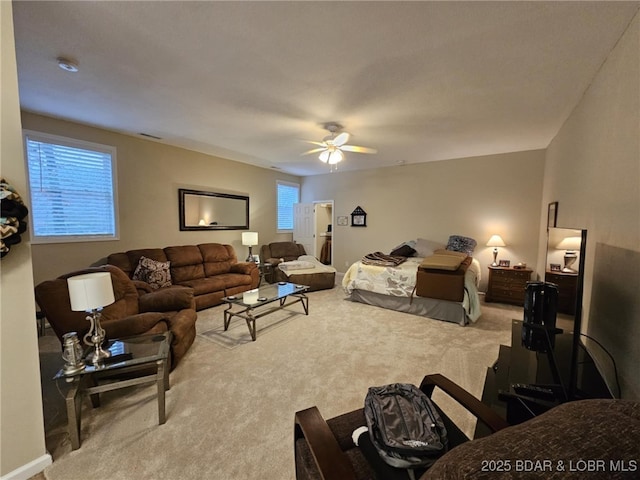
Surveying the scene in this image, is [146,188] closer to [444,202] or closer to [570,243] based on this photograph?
[570,243]

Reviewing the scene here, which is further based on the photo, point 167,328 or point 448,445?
point 167,328

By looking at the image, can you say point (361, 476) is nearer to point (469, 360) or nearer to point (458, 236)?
point (469, 360)

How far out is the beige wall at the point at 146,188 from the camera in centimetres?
345

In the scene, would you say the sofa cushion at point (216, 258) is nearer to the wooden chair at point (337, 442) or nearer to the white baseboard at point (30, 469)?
the white baseboard at point (30, 469)

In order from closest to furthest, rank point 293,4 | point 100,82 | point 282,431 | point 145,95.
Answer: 1. point 293,4
2. point 282,431
3. point 100,82
4. point 145,95

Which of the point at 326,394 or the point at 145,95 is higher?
the point at 145,95

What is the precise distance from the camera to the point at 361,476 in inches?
40.2

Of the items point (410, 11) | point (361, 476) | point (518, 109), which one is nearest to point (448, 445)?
point (361, 476)

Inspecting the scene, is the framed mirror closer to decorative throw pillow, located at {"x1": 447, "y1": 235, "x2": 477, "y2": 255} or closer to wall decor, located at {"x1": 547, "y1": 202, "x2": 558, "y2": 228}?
decorative throw pillow, located at {"x1": 447, "y1": 235, "x2": 477, "y2": 255}

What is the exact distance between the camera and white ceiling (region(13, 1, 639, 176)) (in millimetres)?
1596

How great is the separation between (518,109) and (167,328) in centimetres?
421

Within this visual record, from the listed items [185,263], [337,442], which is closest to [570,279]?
[337,442]

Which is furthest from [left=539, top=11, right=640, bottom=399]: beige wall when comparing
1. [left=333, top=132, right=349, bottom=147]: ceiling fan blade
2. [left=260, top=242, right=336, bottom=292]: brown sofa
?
[left=260, top=242, right=336, bottom=292]: brown sofa

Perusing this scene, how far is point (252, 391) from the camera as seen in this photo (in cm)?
221
